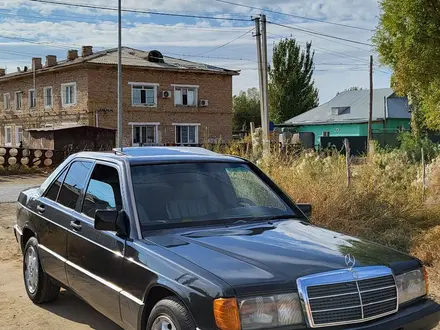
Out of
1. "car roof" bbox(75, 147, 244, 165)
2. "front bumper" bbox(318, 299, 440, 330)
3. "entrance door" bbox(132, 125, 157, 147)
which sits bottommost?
"front bumper" bbox(318, 299, 440, 330)

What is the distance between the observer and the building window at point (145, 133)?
39.4 m

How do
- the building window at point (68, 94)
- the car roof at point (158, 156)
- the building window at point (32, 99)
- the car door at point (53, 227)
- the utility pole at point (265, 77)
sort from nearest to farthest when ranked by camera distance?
the car roof at point (158, 156), the car door at point (53, 227), the utility pole at point (265, 77), the building window at point (68, 94), the building window at point (32, 99)

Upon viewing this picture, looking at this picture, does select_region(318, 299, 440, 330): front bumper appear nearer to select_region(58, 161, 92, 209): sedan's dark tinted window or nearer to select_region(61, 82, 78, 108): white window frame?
select_region(58, 161, 92, 209): sedan's dark tinted window

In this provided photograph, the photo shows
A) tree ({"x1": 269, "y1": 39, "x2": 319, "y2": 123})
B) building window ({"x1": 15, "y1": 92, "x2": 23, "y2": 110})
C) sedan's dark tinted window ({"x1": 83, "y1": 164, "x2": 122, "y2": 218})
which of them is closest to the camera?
sedan's dark tinted window ({"x1": 83, "y1": 164, "x2": 122, "y2": 218})

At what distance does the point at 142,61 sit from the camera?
41.0m

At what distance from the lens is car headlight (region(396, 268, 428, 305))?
352 cm

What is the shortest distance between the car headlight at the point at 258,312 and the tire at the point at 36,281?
301 cm

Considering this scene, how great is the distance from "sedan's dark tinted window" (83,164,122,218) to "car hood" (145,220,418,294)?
66cm

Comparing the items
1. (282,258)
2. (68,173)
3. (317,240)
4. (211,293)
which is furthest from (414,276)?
(68,173)

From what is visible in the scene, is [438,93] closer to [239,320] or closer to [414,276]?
[414,276]

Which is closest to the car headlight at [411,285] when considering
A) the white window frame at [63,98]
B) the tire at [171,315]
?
the tire at [171,315]

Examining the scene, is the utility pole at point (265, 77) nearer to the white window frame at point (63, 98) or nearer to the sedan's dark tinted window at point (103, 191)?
the sedan's dark tinted window at point (103, 191)

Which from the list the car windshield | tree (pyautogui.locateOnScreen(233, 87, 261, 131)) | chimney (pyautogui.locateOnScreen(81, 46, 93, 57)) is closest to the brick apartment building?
chimney (pyautogui.locateOnScreen(81, 46, 93, 57))

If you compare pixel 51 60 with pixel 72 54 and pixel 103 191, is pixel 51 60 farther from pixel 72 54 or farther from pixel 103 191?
pixel 103 191
